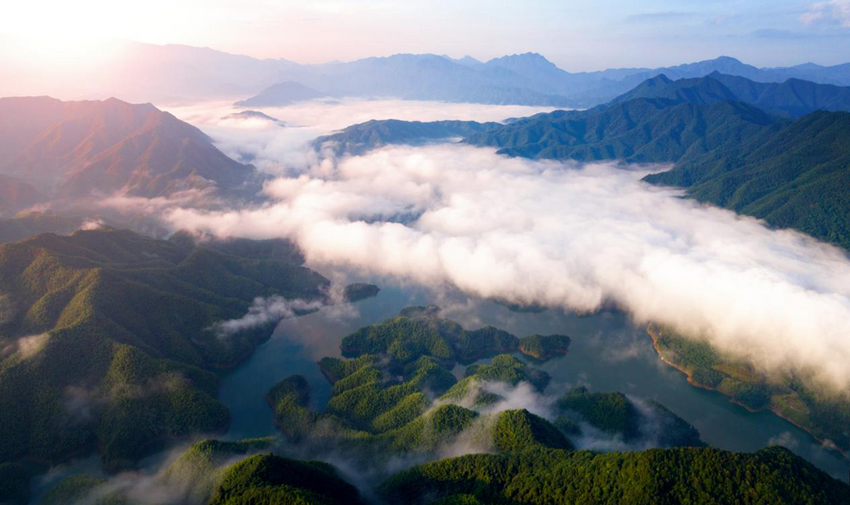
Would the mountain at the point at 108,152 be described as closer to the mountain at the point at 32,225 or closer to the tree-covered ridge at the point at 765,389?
the mountain at the point at 32,225

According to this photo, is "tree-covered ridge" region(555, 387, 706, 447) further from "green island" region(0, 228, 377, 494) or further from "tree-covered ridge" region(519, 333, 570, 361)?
"green island" region(0, 228, 377, 494)

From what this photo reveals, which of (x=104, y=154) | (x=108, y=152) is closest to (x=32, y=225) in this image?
(x=104, y=154)

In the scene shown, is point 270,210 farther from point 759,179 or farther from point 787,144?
point 787,144

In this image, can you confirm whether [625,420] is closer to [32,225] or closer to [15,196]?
[32,225]

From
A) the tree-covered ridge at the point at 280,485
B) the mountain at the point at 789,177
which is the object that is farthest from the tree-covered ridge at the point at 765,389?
the tree-covered ridge at the point at 280,485

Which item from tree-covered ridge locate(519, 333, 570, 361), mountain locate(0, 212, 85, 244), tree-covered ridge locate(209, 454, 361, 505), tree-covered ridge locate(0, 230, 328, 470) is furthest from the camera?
mountain locate(0, 212, 85, 244)

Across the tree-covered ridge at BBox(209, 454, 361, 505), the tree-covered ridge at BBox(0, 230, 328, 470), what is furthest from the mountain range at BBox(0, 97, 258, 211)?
the tree-covered ridge at BBox(209, 454, 361, 505)
